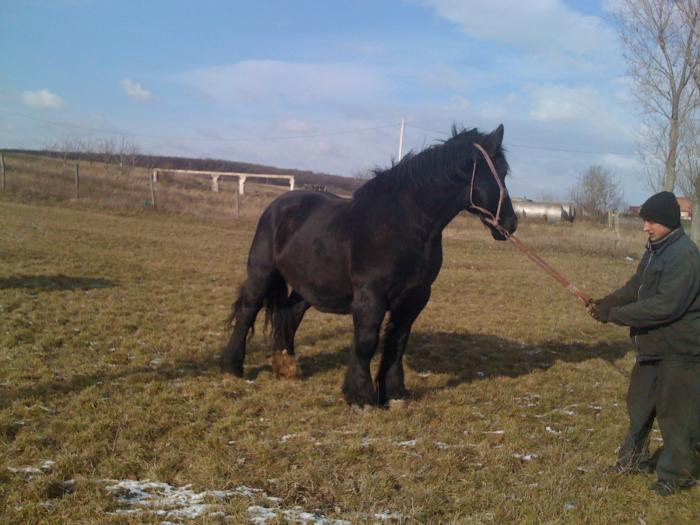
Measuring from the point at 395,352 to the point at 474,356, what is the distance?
2.48m

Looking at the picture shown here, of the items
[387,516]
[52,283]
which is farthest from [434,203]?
[52,283]

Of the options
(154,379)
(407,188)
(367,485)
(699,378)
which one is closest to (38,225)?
(154,379)

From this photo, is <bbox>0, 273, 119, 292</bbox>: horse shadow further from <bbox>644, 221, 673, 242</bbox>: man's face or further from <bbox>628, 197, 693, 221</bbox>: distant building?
<bbox>628, 197, 693, 221</bbox>: distant building

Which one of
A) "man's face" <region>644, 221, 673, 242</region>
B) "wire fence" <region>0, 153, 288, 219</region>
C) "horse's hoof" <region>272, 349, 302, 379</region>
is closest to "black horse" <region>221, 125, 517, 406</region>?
"horse's hoof" <region>272, 349, 302, 379</region>

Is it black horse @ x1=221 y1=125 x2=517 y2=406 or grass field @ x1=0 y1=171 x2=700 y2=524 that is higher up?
black horse @ x1=221 y1=125 x2=517 y2=406

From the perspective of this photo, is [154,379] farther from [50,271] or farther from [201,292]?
[50,271]

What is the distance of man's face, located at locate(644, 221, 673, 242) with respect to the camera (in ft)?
12.4

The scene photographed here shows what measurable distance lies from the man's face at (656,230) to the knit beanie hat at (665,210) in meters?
0.04

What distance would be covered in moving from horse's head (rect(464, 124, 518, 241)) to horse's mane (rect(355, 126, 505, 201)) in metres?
0.04

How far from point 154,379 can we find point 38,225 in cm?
1532

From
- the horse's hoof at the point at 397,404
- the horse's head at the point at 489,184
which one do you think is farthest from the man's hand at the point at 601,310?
the horse's hoof at the point at 397,404

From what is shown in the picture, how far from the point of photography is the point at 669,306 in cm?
360

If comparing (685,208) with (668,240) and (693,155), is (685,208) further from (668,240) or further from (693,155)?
(668,240)

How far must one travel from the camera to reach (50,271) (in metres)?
11.0
